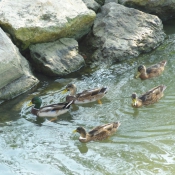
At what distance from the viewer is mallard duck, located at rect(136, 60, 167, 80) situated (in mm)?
10375

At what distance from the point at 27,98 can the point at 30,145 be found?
6.79 ft

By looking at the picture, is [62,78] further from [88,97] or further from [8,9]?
[8,9]

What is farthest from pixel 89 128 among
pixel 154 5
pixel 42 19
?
pixel 154 5

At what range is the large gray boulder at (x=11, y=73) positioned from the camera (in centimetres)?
987

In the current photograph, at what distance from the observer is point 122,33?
11.9 metres

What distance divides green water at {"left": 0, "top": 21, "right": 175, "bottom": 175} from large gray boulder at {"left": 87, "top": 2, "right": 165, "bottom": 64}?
0.73 metres

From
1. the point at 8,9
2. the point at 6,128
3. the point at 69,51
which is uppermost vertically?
the point at 8,9

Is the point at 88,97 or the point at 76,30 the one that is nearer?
the point at 88,97

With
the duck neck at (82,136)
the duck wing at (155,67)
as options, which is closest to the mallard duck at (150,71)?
the duck wing at (155,67)

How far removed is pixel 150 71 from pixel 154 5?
377 cm

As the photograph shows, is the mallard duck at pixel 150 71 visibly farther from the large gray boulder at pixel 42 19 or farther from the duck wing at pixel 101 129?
the duck wing at pixel 101 129

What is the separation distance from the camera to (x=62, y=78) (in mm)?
10805

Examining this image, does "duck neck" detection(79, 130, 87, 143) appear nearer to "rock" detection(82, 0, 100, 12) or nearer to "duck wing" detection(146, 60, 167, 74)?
"duck wing" detection(146, 60, 167, 74)

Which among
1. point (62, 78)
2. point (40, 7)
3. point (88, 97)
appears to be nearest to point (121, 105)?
point (88, 97)
